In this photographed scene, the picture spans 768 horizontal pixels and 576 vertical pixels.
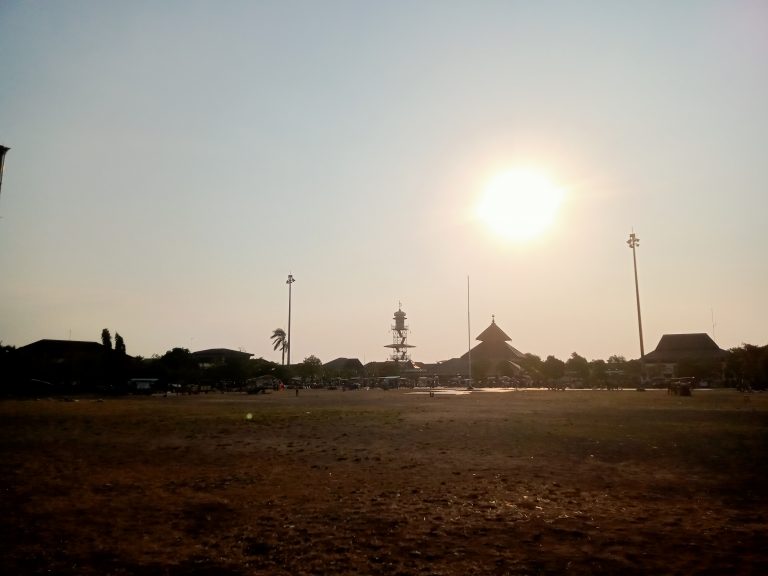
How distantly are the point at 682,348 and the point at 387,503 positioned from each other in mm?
143668

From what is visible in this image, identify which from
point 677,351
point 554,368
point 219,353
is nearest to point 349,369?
point 219,353

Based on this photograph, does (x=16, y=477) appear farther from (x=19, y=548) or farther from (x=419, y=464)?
(x=419, y=464)

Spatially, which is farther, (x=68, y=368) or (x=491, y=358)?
(x=491, y=358)

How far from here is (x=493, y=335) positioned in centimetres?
15525

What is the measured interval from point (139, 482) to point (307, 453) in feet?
20.9

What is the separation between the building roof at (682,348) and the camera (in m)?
132

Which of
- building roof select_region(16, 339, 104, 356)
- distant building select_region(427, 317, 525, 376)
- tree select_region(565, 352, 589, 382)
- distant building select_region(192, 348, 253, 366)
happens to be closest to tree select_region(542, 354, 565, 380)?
tree select_region(565, 352, 589, 382)

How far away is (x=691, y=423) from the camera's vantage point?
27547mm

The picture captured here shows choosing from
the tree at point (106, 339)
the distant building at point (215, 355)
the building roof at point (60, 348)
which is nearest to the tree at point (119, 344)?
the tree at point (106, 339)

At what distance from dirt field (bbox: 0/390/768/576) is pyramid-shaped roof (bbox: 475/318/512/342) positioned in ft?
431

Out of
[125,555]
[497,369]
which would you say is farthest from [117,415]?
[497,369]

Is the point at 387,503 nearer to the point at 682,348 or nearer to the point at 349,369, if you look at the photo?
the point at 682,348

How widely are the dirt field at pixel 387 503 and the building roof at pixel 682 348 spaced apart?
123 m

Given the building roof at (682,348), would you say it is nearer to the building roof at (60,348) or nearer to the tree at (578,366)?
the tree at (578,366)
